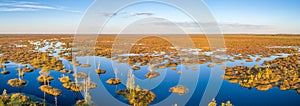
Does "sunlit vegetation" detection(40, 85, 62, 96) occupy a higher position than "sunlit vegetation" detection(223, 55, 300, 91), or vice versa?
"sunlit vegetation" detection(223, 55, 300, 91)

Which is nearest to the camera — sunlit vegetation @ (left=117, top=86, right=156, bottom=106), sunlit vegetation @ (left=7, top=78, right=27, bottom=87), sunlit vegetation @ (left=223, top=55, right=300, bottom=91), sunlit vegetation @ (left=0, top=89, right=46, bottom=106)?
sunlit vegetation @ (left=0, top=89, right=46, bottom=106)

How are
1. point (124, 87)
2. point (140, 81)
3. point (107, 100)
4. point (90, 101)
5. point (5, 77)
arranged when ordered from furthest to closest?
1. point (5, 77)
2. point (140, 81)
3. point (124, 87)
4. point (107, 100)
5. point (90, 101)

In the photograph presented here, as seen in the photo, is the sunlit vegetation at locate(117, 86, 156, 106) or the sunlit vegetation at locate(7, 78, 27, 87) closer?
the sunlit vegetation at locate(117, 86, 156, 106)

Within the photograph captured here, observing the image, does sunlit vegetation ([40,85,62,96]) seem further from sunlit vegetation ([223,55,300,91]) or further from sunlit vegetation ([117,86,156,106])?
sunlit vegetation ([223,55,300,91])

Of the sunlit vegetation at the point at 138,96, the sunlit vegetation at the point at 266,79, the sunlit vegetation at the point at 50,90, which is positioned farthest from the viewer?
the sunlit vegetation at the point at 266,79

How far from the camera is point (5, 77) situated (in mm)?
30250

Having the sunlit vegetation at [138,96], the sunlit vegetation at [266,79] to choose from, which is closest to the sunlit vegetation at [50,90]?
the sunlit vegetation at [138,96]

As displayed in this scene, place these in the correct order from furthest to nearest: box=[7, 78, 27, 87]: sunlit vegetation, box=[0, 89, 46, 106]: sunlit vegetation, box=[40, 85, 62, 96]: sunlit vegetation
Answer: box=[7, 78, 27, 87]: sunlit vegetation → box=[40, 85, 62, 96]: sunlit vegetation → box=[0, 89, 46, 106]: sunlit vegetation

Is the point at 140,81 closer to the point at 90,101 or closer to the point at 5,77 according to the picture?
the point at 90,101

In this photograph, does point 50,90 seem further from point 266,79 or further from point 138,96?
point 266,79

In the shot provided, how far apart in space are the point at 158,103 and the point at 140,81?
21.0ft

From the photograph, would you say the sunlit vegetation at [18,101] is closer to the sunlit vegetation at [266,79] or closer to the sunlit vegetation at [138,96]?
the sunlit vegetation at [138,96]

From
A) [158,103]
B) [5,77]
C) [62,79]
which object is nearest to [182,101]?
[158,103]


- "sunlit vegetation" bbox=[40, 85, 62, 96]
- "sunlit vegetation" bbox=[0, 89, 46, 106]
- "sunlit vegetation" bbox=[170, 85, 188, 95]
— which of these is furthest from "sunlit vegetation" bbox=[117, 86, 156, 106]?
"sunlit vegetation" bbox=[0, 89, 46, 106]
